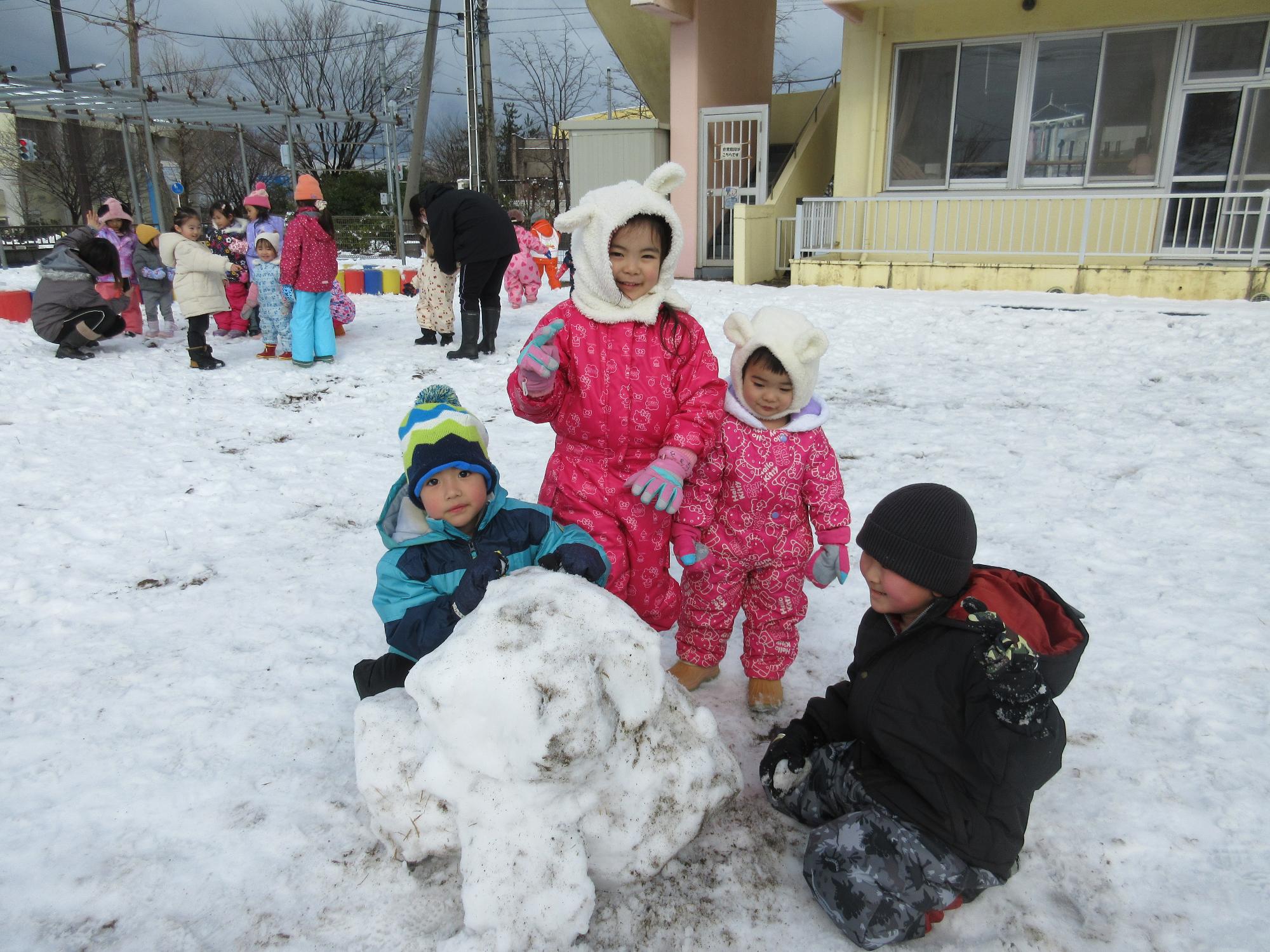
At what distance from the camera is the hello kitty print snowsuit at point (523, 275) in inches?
413

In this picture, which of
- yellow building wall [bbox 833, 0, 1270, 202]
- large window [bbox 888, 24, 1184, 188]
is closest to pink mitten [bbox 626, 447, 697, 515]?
yellow building wall [bbox 833, 0, 1270, 202]

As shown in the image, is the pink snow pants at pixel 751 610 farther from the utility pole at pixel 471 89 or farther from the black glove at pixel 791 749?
the utility pole at pixel 471 89

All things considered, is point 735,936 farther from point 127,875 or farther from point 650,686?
point 127,875

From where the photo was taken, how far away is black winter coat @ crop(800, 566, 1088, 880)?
1636 millimetres

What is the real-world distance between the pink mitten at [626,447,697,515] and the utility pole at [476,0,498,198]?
20.8 meters

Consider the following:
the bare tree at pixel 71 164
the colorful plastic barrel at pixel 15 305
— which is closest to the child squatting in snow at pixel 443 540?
the colorful plastic barrel at pixel 15 305

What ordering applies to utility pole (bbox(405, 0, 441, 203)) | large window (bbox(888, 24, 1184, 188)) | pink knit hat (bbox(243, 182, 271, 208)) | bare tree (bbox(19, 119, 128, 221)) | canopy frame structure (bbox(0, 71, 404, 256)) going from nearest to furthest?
pink knit hat (bbox(243, 182, 271, 208)) → large window (bbox(888, 24, 1184, 188)) → canopy frame structure (bbox(0, 71, 404, 256)) → utility pole (bbox(405, 0, 441, 203)) → bare tree (bbox(19, 119, 128, 221))

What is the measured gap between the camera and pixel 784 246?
13164 mm

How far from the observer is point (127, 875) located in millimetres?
1883

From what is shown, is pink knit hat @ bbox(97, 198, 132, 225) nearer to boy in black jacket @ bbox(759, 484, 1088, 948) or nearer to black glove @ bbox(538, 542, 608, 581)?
black glove @ bbox(538, 542, 608, 581)

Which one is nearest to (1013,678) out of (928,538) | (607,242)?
(928,538)

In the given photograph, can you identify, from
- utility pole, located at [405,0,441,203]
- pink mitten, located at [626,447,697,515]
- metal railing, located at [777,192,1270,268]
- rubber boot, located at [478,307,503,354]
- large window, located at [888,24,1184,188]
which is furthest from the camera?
utility pole, located at [405,0,441,203]

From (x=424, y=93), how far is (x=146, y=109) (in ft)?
20.5

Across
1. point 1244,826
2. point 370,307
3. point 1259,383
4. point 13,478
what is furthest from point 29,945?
point 370,307
